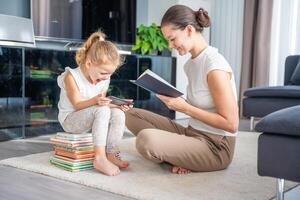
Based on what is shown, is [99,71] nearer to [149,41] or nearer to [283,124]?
[283,124]

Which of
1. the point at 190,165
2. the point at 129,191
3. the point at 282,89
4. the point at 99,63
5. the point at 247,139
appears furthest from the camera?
the point at 282,89

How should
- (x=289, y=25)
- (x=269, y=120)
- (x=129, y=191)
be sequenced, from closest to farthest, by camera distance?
(x=269, y=120), (x=129, y=191), (x=289, y=25)

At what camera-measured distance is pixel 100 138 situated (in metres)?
1.75

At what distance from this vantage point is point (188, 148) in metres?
1.69

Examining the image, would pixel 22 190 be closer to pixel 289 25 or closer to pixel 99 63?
pixel 99 63

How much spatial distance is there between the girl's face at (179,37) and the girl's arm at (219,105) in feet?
0.59

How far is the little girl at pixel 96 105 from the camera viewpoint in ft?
5.77

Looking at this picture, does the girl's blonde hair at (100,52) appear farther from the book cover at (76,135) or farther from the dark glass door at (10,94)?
A: the dark glass door at (10,94)

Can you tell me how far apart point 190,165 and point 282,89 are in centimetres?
166

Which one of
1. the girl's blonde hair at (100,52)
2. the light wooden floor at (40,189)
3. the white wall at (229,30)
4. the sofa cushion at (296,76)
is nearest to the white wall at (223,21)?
the white wall at (229,30)

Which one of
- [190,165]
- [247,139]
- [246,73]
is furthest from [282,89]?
[190,165]

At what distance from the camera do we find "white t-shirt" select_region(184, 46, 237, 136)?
1706mm

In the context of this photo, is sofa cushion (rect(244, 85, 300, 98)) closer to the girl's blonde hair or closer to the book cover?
the girl's blonde hair

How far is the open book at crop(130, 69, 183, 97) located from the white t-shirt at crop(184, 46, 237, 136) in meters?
0.15
